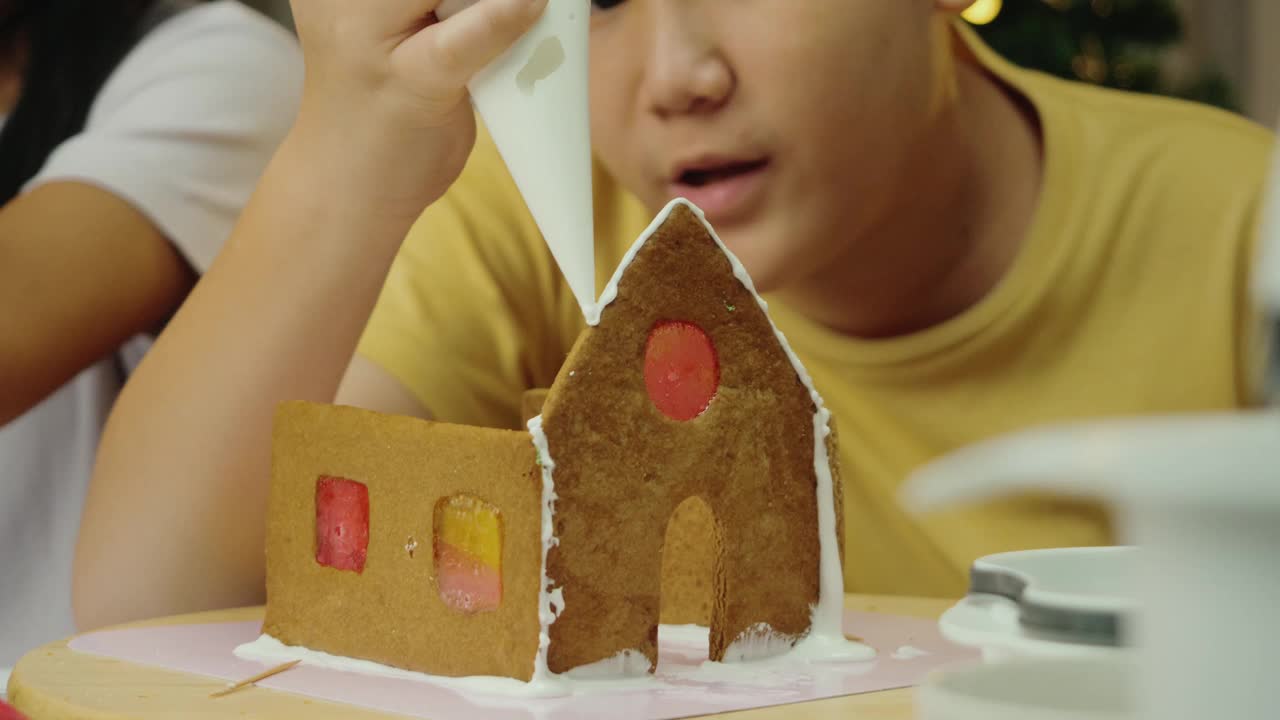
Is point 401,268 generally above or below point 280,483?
above

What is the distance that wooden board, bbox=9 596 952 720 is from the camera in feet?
2.03

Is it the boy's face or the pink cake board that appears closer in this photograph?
the pink cake board

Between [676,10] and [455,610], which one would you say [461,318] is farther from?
[455,610]

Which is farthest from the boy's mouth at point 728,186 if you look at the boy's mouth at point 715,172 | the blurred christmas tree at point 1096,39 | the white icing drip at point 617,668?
the blurred christmas tree at point 1096,39

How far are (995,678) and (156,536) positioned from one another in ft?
2.46

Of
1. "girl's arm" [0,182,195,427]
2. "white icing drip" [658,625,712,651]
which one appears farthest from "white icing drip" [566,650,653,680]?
"girl's arm" [0,182,195,427]

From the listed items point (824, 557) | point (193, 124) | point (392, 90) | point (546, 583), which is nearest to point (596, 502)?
point (546, 583)

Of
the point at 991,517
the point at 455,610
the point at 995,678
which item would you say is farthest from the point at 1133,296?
the point at 995,678

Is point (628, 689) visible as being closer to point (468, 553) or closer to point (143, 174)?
point (468, 553)

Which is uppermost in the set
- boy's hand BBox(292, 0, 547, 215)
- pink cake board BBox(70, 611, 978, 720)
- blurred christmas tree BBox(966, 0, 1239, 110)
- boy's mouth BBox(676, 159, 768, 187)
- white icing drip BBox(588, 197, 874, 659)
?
blurred christmas tree BBox(966, 0, 1239, 110)

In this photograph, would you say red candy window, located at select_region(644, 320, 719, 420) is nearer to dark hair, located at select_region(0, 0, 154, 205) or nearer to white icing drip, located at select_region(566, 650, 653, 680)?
white icing drip, located at select_region(566, 650, 653, 680)

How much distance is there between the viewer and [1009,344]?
1.24m

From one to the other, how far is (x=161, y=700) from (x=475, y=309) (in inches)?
26.0

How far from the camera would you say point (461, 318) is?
4.15 ft
